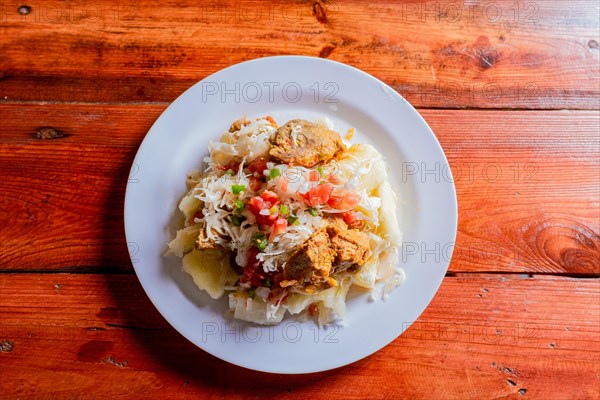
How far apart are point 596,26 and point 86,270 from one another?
160 inches

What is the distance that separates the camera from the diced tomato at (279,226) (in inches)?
109

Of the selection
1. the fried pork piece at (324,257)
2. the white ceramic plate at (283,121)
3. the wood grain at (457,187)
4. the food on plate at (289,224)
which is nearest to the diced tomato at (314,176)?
the food on plate at (289,224)

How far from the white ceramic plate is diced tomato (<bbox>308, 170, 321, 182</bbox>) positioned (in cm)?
59

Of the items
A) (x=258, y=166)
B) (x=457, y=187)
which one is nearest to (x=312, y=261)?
(x=258, y=166)

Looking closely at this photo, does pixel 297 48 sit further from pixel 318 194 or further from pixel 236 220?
pixel 236 220

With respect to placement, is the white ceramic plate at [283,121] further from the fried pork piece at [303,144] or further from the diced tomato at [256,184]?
the diced tomato at [256,184]

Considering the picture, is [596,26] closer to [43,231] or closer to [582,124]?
[582,124]

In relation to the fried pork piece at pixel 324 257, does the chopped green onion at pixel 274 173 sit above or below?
above

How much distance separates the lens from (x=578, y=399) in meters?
3.40

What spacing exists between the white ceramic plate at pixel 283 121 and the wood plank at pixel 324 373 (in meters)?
0.37

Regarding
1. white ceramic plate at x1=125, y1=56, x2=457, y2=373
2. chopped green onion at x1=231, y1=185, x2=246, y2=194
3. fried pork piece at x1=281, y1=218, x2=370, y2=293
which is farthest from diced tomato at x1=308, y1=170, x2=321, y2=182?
white ceramic plate at x1=125, y1=56, x2=457, y2=373

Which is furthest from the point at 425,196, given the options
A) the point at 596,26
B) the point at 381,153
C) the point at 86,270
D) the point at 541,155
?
the point at 86,270

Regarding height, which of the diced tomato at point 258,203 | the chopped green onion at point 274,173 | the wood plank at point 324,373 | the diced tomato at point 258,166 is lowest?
the wood plank at point 324,373

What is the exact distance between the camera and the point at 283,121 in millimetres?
3320
